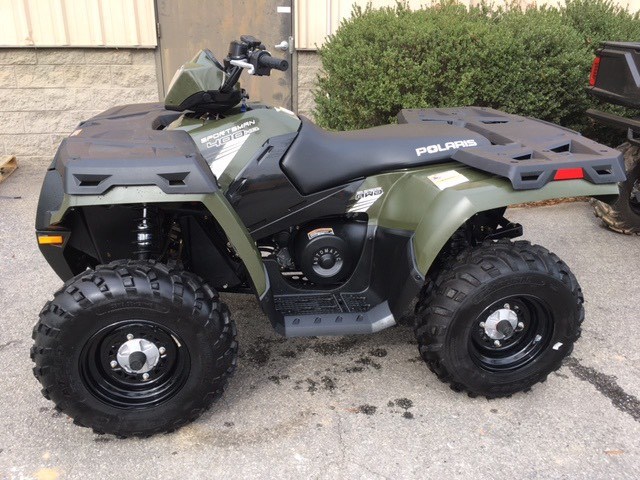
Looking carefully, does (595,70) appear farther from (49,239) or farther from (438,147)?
(49,239)

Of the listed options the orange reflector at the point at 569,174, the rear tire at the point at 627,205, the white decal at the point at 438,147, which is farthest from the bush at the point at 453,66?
the orange reflector at the point at 569,174

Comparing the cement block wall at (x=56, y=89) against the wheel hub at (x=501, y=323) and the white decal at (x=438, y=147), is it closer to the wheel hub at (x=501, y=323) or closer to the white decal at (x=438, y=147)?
the white decal at (x=438, y=147)

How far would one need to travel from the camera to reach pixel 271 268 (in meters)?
3.10

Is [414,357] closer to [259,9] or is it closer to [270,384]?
[270,384]

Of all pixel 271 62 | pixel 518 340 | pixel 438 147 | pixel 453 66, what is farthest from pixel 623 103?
pixel 271 62

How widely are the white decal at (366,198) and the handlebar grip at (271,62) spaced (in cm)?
72

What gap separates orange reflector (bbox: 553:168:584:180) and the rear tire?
7.98 feet

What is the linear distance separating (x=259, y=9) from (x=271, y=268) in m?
4.44

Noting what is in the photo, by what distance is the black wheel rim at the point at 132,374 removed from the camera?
2629 mm

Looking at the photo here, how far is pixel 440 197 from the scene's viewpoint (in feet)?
9.20

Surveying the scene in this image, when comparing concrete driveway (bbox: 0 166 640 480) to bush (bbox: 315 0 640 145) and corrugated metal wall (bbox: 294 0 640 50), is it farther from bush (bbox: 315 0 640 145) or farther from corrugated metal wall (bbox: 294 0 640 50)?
corrugated metal wall (bbox: 294 0 640 50)

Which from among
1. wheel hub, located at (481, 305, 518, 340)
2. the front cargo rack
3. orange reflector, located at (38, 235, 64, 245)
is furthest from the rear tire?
orange reflector, located at (38, 235, 64, 245)

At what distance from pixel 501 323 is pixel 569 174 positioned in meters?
0.79

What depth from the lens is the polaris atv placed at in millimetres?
2535
